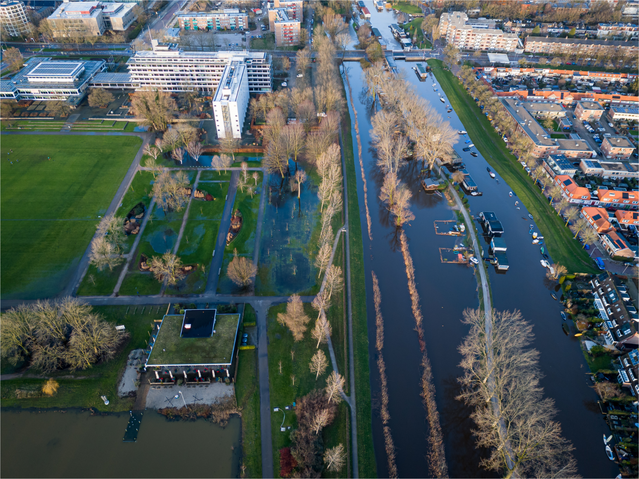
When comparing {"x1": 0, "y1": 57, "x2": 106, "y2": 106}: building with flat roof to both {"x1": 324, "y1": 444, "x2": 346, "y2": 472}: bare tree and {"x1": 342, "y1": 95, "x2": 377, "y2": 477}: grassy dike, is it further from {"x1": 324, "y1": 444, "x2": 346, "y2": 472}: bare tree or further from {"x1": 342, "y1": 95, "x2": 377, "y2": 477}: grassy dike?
{"x1": 324, "y1": 444, "x2": 346, "y2": 472}: bare tree

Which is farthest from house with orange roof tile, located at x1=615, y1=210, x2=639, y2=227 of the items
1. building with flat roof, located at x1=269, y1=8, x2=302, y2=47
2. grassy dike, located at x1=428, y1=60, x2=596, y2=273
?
building with flat roof, located at x1=269, y1=8, x2=302, y2=47

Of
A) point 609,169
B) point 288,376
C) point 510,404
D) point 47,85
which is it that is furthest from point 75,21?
point 510,404

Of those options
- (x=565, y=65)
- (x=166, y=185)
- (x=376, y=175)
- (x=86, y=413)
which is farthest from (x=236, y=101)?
(x=565, y=65)

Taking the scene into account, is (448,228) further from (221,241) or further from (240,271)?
(221,241)

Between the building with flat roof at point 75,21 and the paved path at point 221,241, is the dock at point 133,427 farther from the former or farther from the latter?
the building with flat roof at point 75,21

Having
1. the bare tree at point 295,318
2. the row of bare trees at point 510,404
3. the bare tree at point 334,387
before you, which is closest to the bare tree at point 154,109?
the bare tree at point 295,318

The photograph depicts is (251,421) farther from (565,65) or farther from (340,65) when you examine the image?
(565,65)
